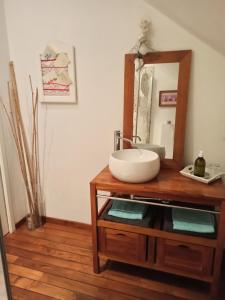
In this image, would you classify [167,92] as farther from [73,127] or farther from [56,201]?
[56,201]

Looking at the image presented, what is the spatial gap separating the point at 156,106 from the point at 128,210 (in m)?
0.79

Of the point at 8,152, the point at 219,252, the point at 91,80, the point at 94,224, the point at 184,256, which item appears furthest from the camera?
the point at 8,152

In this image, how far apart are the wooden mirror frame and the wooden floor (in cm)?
85

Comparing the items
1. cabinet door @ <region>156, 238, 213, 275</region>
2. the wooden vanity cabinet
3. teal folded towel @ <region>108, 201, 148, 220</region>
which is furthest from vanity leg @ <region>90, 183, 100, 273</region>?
cabinet door @ <region>156, 238, 213, 275</region>

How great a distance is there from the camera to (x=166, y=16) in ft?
5.03

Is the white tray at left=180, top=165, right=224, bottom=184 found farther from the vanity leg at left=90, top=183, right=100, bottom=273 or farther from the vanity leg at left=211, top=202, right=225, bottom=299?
the vanity leg at left=90, top=183, right=100, bottom=273

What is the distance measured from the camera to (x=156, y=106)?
170 cm

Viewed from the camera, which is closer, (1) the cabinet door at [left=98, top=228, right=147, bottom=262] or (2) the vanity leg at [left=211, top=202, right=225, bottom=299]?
(2) the vanity leg at [left=211, top=202, right=225, bottom=299]

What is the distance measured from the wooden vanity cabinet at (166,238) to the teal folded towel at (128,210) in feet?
0.21

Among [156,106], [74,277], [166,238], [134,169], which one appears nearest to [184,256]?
[166,238]

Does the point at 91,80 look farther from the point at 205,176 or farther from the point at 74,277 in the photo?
the point at 74,277

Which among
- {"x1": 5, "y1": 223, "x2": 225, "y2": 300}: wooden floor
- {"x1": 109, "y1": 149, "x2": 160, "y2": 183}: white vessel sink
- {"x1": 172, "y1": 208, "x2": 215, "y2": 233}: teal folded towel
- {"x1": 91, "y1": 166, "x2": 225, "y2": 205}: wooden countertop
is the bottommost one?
{"x1": 5, "y1": 223, "x2": 225, "y2": 300}: wooden floor

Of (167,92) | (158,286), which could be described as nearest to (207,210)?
(158,286)

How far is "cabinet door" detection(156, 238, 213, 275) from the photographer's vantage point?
1.42 meters
